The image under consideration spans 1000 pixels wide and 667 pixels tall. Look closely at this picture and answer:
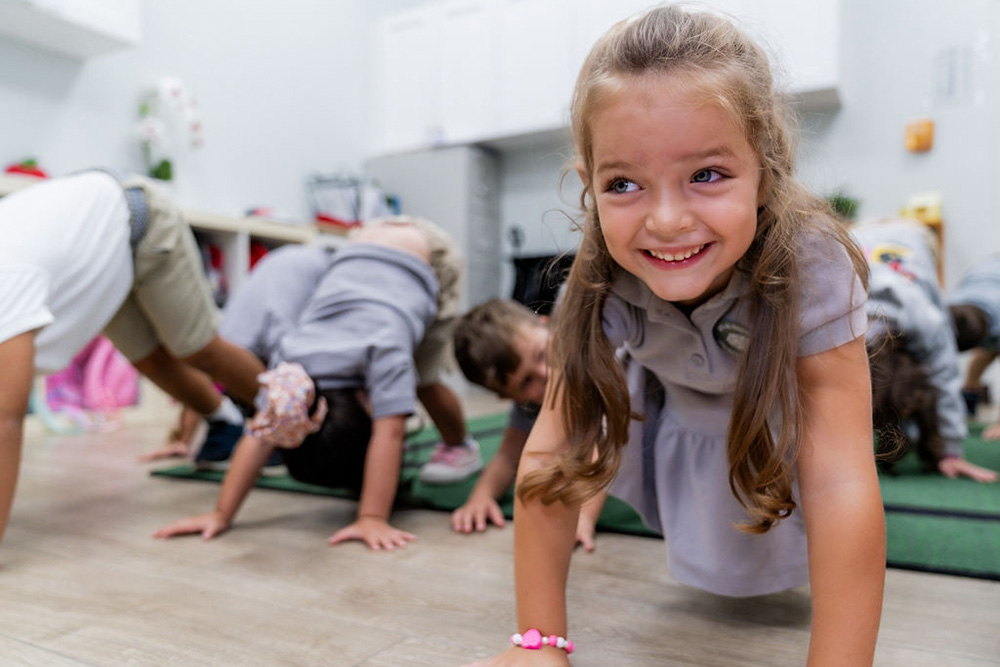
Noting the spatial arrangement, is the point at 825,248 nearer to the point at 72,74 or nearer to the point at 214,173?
the point at 72,74

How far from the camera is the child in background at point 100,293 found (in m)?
0.97

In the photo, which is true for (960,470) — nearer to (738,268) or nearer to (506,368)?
(506,368)

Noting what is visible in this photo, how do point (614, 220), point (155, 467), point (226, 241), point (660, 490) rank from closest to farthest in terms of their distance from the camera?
point (614, 220) < point (660, 490) < point (155, 467) < point (226, 241)

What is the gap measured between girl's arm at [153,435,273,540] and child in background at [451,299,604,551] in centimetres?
32

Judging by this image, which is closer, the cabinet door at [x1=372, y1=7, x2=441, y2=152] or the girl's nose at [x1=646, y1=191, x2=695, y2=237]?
the girl's nose at [x1=646, y1=191, x2=695, y2=237]

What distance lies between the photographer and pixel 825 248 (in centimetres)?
58

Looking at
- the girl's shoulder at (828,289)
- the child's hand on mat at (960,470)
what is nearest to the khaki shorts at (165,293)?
the girl's shoulder at (828,289)

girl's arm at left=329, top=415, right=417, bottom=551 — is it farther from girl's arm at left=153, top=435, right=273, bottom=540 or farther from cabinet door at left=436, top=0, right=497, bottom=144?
cabinet door at left=436, top=0, right=497, bottom=144

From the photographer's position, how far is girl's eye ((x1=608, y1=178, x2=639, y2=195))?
0.55m

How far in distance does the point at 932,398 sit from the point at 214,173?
9.10 feet

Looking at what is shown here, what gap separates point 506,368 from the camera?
1.24 meters

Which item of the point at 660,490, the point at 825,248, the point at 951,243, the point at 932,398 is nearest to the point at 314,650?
the point at 660,490

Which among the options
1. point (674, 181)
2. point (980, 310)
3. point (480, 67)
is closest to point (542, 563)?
point (674, 181)

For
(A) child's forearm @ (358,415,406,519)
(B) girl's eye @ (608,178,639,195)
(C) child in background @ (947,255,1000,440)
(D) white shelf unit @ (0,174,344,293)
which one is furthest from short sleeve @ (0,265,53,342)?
(C) child in background @ (947,255,1000,440)
